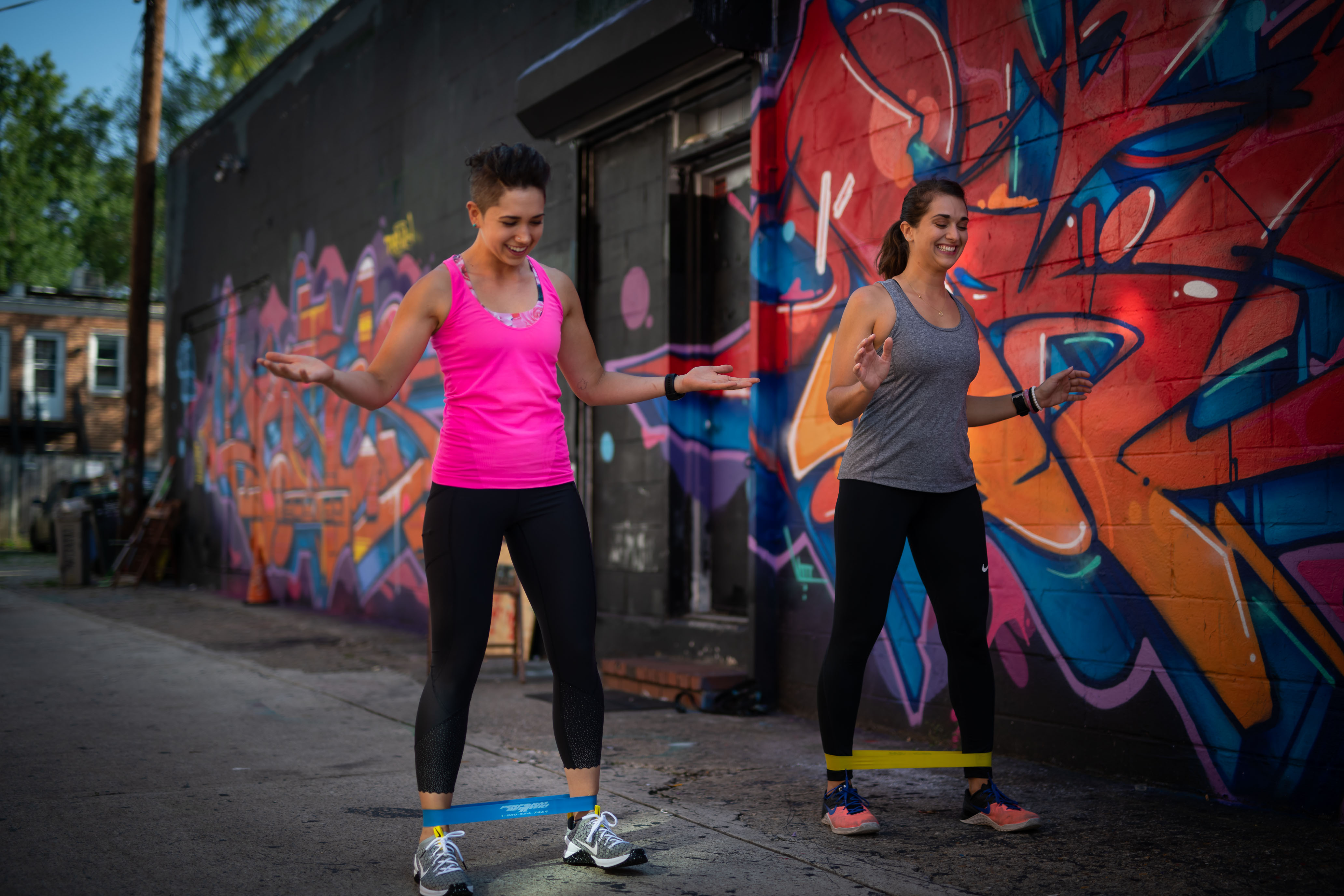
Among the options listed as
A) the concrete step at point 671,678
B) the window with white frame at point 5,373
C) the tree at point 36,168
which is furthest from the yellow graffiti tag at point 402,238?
the tree at point 36,168

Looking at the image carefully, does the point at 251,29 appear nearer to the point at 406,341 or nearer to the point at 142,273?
the point at 142,273

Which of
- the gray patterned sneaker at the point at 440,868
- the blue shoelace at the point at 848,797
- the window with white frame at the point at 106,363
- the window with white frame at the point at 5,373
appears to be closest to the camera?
the gray patterned sneaker at the point at 440,868

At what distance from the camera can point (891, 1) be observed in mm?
5324

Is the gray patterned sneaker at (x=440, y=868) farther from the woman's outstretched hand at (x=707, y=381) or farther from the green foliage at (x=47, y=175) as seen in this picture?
the green foliage at (x=47, y=175)

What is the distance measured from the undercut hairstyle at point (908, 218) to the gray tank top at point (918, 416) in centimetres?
20

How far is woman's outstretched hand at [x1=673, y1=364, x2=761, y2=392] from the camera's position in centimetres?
314

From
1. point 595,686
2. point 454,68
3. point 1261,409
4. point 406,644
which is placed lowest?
point 406,644

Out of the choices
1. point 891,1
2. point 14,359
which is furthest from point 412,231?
point 14,359

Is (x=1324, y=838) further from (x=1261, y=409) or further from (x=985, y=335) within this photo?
(x=985, y=335)

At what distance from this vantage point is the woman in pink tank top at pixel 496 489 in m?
2.94

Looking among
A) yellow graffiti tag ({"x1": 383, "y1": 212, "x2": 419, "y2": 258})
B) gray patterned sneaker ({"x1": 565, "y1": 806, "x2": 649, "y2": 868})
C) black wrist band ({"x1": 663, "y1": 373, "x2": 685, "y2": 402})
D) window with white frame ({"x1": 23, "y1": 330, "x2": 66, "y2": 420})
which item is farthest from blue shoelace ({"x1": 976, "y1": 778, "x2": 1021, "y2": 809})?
window with white frame ({"x1": 23, "y1": 330, "x2": 66, "y2": 420})

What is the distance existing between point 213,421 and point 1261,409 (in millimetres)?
14278

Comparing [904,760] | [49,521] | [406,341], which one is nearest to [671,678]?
[904,760]

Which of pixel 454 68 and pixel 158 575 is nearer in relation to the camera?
pixel 454 68
